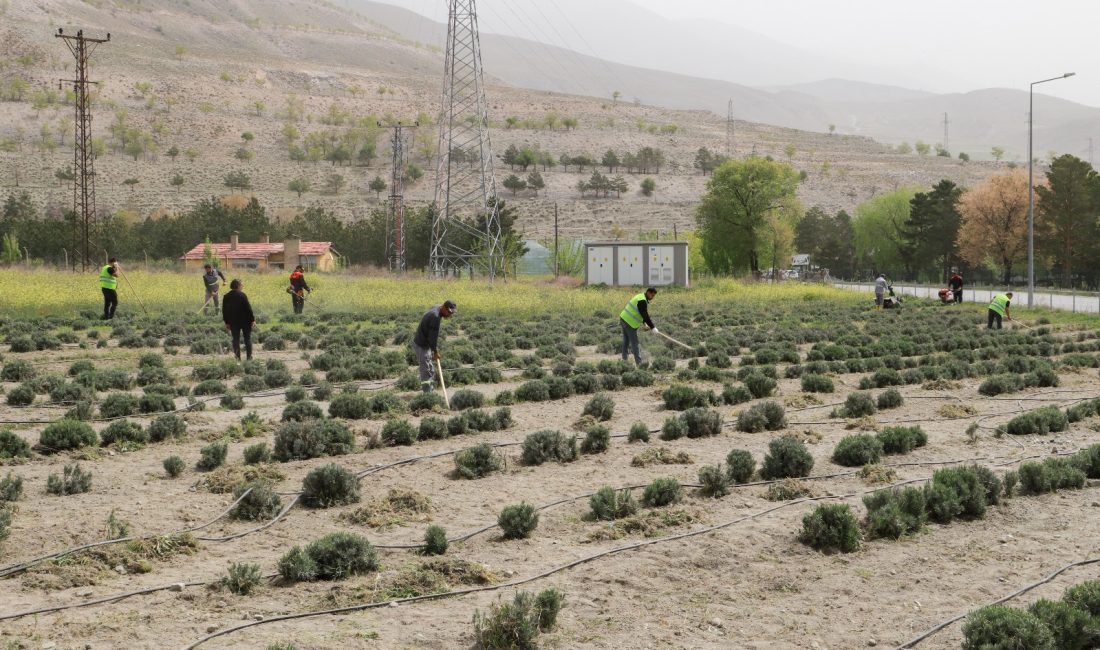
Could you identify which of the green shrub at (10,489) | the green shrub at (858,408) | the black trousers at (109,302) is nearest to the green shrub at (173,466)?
the green shrub at (10,489)

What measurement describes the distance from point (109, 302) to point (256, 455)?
80.0ft

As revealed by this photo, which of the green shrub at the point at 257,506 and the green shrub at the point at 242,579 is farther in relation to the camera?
the green shrub at the point at 257,506

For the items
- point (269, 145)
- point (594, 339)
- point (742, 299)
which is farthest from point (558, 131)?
point (594, 339)

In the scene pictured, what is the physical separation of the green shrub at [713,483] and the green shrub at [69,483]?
Result: 6659 millimetres

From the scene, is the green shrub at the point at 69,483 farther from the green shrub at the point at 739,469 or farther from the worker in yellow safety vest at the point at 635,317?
the worker in yellow safety vest at the point at 635,317

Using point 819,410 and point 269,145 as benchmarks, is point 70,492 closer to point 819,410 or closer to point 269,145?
point 819,410

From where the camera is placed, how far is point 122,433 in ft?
47.9

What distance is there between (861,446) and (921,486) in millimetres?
1627

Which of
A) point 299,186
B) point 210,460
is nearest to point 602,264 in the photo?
point 210,460

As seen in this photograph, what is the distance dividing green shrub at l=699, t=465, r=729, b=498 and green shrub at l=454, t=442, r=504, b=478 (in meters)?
2.71

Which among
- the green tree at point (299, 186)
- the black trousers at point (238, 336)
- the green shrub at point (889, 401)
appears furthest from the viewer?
the green tree at point (299, 186)

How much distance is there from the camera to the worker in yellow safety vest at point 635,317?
22484 mm

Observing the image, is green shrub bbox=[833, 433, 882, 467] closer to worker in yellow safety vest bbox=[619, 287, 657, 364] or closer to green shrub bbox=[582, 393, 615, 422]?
green shrub bbox=[582, 393, 615, 422]

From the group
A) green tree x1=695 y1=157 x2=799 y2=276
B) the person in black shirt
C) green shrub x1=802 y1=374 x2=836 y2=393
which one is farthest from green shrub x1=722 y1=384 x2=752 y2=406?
green tree x1=695 y1=157 x2=799 y2=276
